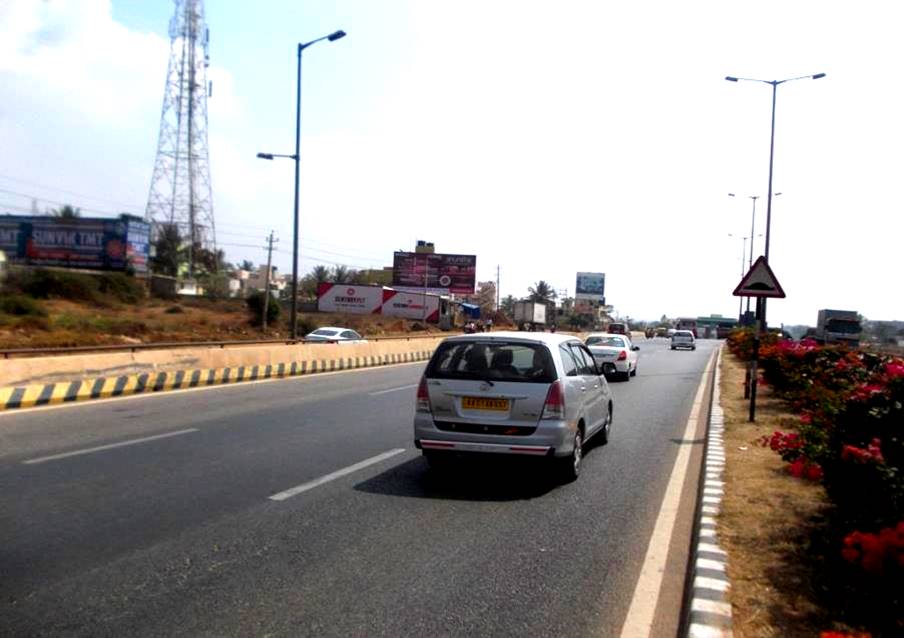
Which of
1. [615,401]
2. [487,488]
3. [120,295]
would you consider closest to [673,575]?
[487,488]

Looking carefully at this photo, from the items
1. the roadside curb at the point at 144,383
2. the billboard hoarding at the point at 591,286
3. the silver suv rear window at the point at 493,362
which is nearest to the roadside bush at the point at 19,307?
the roadside curb at the point at 144,383

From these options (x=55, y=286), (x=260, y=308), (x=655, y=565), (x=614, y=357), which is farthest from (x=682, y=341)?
(x=655, y=565)

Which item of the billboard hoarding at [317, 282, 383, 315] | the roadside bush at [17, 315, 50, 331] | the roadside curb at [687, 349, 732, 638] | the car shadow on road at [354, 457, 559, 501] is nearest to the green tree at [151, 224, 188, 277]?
the billboard hoarding at [317, 282, 383, 315]

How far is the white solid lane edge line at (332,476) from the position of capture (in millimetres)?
6871

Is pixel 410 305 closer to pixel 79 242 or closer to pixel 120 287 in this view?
pixel 120 287

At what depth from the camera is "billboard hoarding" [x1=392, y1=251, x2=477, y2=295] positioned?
73500mm

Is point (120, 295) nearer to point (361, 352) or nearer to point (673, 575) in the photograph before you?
point (361, 352)

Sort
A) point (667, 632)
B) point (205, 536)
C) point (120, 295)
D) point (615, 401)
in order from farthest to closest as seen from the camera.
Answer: point (120, 295) < point (615, 401) < point (205, 536) < point (667, 632)

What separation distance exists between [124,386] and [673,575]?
506 inches

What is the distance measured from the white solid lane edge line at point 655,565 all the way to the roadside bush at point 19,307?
42235 millimetres

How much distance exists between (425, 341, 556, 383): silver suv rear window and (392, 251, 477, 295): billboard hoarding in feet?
211

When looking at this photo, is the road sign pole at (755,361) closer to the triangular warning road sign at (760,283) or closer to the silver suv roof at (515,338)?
the triangular warning road sign at (760,283)

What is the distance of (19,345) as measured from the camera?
29516 mm

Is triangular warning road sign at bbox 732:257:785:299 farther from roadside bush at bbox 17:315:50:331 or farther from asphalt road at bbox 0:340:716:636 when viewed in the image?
roadside bush at bbox 17:315:50:331
